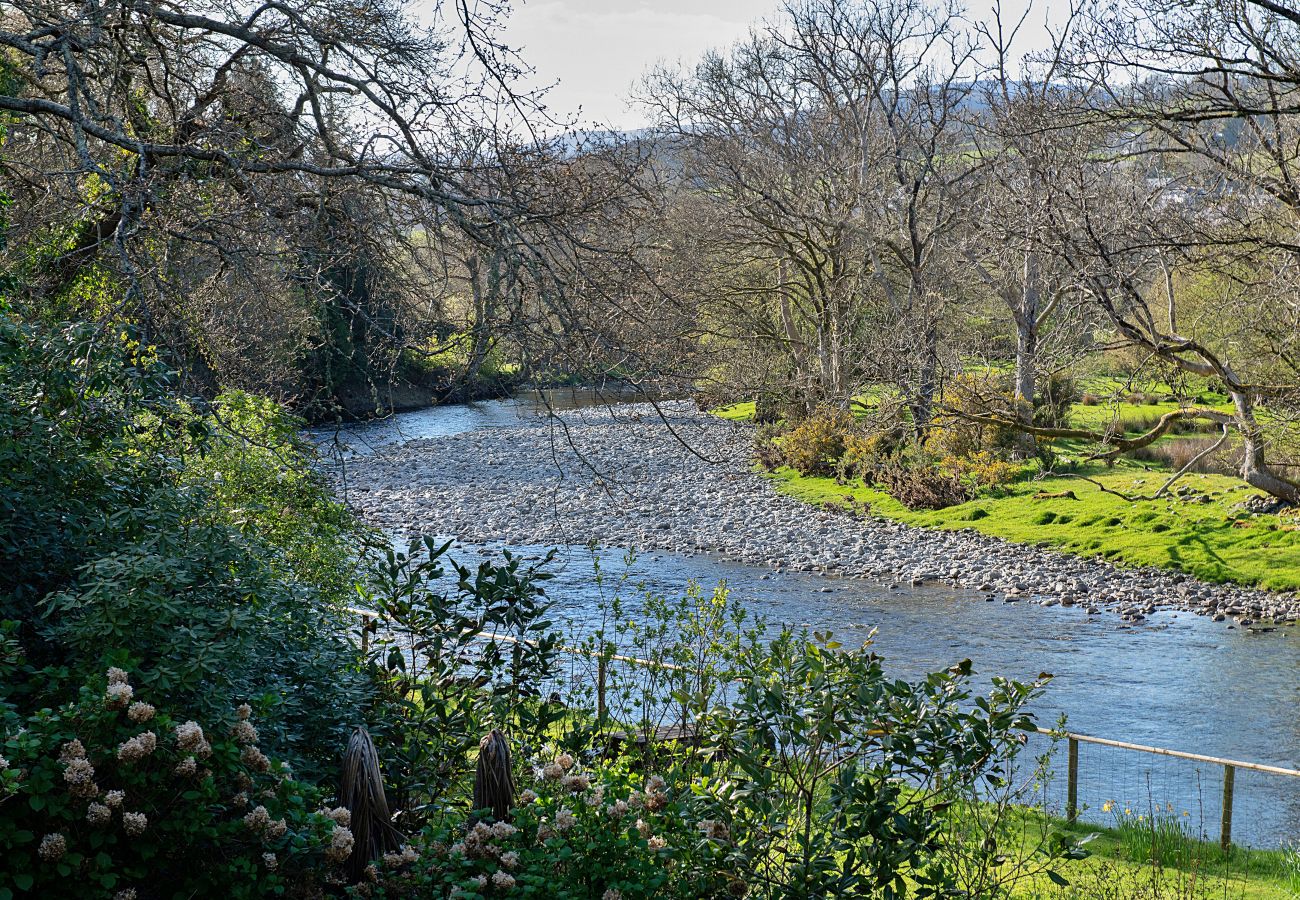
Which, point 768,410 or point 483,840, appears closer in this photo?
point 483,840

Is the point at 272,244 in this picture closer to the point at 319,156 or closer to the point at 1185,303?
the point at 319,156

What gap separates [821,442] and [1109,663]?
47.3 ft

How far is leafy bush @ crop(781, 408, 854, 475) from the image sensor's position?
28.0 metres

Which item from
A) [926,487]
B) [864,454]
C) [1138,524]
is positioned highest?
[864,454]

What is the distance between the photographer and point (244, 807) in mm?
3273

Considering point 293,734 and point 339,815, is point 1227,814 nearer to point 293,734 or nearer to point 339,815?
point 293,734

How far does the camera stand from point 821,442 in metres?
28.1

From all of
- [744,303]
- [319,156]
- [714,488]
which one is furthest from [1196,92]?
[744,303]

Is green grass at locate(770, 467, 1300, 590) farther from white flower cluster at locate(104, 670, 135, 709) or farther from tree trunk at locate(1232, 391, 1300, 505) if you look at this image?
white flower cluster at locate(104, 670, 135, 709)

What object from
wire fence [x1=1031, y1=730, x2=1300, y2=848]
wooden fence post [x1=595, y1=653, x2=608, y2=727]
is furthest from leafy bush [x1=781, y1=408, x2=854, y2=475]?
wooden fence post [x1=595, y1=653, x2=608, y2=727]

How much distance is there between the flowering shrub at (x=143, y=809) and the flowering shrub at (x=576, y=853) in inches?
14.6

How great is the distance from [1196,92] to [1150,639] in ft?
27.8

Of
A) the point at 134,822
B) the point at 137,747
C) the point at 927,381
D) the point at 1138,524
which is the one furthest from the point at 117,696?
the point at 1138,524

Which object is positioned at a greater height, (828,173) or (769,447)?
(828,173)
